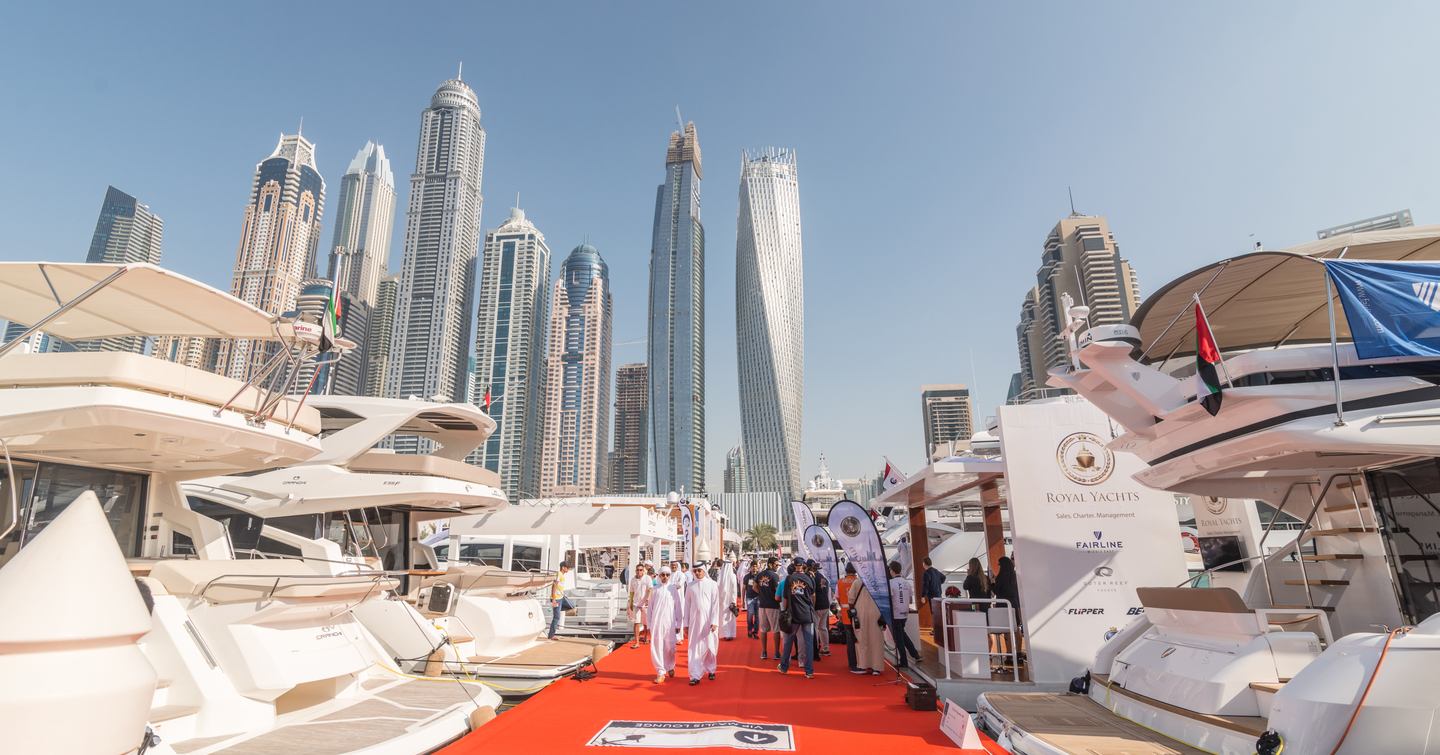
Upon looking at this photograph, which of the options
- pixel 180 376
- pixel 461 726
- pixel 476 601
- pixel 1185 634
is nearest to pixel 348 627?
pixel 461 726

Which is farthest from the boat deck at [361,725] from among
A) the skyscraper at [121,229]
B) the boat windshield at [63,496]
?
the skyscraper at [121,229]

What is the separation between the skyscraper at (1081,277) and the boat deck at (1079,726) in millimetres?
99469

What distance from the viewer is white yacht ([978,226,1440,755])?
3.85 meters

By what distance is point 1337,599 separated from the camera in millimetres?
7387

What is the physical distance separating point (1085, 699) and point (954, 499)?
7134mm

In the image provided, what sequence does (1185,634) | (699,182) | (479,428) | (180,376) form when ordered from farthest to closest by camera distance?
(699,182)
(479,428)
(180,376)
(1185,634)

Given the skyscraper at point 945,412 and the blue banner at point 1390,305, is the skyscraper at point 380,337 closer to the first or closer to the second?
the skyscraper at point 945,412

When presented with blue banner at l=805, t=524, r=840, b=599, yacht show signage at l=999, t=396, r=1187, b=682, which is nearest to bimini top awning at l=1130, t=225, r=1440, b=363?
yacht show signage at l=999, t=396, r=1187, b=682

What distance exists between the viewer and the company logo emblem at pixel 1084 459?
8.40 metres

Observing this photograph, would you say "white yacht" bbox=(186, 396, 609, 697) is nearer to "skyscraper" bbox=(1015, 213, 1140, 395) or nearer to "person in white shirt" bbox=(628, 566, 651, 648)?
"person in white shirt" bbox=(628, 566, 651, 648)

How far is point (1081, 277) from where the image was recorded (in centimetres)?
10119

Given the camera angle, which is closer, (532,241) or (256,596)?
(256,596)

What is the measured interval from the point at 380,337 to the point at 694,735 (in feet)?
557

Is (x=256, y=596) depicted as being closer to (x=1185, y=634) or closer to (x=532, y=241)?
(x=1185, y=634)
